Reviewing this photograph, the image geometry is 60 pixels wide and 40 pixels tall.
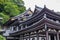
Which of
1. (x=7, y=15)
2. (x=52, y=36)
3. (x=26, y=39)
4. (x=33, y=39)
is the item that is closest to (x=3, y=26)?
(x=7, y=15)

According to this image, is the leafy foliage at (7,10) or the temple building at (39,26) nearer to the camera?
the temple building at (39,26)

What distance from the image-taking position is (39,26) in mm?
17281

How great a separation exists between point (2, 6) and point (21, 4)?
Result: 9.15 m

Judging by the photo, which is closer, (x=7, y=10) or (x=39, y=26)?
(x=39, y=26)

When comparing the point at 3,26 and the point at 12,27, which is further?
the point at 3,26

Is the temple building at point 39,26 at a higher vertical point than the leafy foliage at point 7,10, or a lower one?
lower

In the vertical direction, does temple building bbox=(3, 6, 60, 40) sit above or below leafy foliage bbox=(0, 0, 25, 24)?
below

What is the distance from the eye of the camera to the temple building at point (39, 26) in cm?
1674

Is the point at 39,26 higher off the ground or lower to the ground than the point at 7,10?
lower

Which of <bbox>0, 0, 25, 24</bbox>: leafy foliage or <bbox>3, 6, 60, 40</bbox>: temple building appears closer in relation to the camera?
<bbox>3, 6, 60, 40</bbox>: temple building

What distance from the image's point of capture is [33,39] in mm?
21953

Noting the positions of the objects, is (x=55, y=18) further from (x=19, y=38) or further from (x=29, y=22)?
(x=19, y=38)

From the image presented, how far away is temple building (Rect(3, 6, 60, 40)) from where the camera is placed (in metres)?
16.7

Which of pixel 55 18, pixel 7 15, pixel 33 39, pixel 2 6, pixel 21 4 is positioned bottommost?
pixel 33 39
